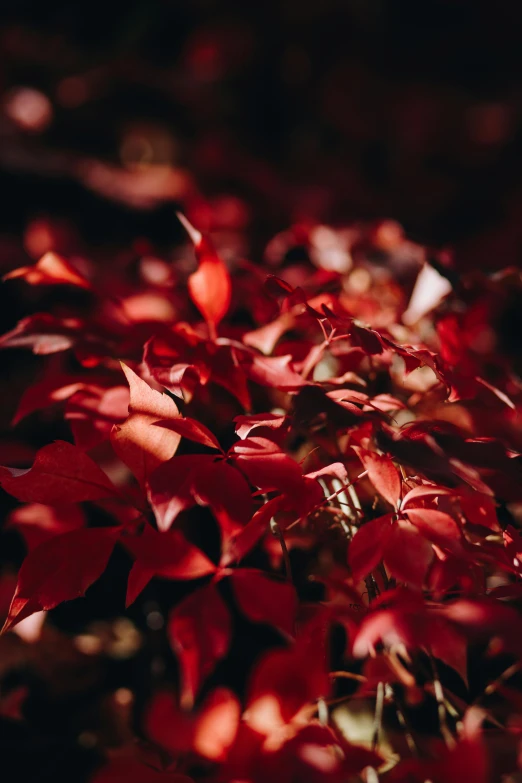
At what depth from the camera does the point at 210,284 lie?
2.12ft

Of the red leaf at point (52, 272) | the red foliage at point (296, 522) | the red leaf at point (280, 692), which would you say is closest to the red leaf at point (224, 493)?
the red foliage at point (296, 522)

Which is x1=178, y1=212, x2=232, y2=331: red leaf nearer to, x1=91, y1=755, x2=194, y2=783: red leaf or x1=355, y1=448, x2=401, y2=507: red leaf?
x1=355, y1=448, x2=401, y2=507: red leaf

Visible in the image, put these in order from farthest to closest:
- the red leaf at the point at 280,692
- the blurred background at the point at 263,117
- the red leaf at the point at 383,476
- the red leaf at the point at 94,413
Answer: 1. the blurred background at the point at 263,117
2. the red leaf at the point at 94,413
3. the red leaf at the point at 383,476
4. the red leaf at the point at 280,692

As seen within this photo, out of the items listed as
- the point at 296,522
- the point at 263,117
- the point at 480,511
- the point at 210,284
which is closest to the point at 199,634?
the point at 296,522

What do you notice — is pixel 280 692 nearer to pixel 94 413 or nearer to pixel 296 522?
pixel 296 522

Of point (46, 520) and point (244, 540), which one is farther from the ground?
point (244, 540)

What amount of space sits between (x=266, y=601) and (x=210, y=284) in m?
0.37

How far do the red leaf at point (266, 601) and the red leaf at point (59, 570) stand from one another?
0.13 metres

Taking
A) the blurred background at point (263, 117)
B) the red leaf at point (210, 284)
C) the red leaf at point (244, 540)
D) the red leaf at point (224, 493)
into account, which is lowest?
the blurred background at point (263, 117)

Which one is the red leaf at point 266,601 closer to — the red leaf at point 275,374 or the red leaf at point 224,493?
the red leaf at point 224,493

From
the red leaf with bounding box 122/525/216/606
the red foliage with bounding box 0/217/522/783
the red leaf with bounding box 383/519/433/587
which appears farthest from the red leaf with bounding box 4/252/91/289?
the red leaf with bounding box 383/519/433/587

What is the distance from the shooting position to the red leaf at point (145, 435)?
476 mm

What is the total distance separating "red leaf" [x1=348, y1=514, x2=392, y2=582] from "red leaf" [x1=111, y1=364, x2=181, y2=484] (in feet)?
0.55

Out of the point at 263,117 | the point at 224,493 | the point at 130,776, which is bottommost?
the point at 263,117
